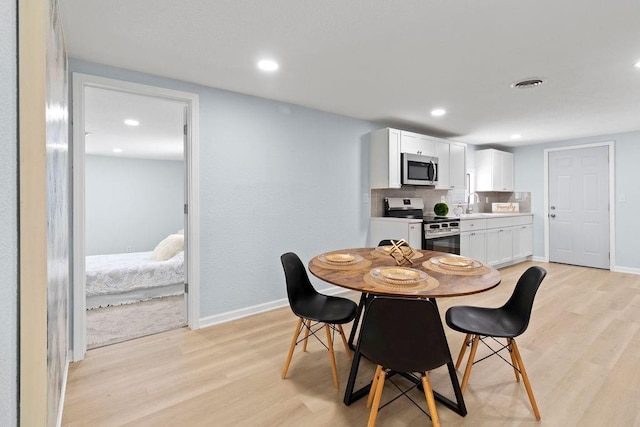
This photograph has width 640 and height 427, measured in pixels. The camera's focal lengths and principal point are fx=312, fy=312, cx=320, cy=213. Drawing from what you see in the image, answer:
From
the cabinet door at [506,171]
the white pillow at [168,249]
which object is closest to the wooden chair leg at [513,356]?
the white pillow at [168,249]

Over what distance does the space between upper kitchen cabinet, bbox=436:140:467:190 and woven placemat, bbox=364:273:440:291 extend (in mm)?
3284

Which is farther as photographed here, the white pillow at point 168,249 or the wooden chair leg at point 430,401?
the white pillow at point 168,249

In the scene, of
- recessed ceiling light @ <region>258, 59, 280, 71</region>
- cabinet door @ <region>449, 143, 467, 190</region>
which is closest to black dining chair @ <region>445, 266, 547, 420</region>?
recessed ceiling light @ <region>258, 59, 280, 71</region>

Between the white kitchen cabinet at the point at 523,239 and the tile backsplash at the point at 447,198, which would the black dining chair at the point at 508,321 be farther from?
the white kitchen cabinet at the point at 523,239

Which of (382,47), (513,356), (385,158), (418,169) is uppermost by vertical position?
(382,47)

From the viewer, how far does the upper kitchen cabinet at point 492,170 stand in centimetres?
564

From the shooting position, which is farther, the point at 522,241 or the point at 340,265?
the point at 522,241

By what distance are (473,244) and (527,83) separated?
8.28ft

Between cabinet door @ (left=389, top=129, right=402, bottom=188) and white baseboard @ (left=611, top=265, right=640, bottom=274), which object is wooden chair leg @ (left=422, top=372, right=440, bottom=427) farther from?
white baseboard @ (left=611, top=265, right=640, bottom=274)

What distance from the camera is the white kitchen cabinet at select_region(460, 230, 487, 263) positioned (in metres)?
4.54

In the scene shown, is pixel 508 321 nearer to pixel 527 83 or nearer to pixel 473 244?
pixel 527 83

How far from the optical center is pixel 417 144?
14.1ft

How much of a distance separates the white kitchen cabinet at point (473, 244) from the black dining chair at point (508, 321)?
2.62m

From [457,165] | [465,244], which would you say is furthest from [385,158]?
[465,244]
